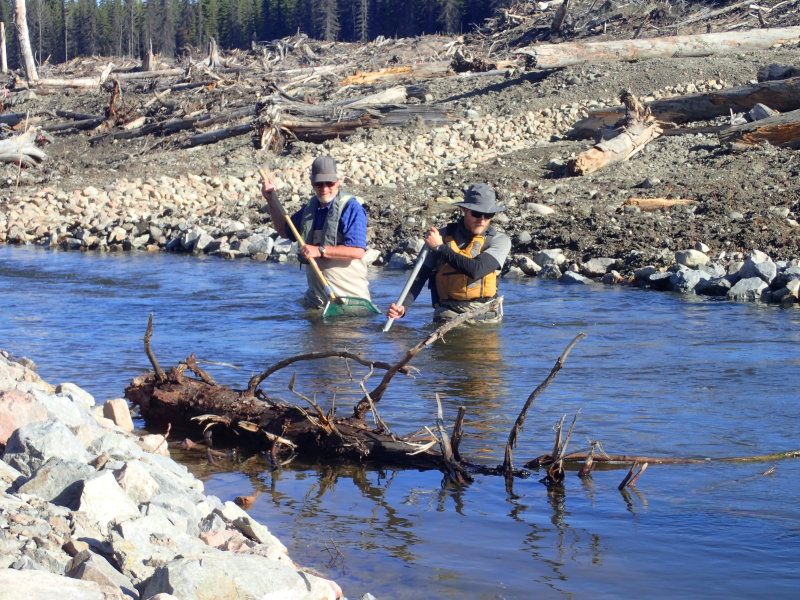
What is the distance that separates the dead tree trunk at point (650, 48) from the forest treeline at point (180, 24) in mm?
52556

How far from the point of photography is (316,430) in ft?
17.0

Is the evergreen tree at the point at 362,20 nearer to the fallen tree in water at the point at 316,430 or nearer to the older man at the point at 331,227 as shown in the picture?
the older man at the point at 331,227

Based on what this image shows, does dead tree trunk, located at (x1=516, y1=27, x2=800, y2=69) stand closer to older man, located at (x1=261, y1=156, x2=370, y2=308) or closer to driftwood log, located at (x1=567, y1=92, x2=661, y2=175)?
driftwood log, located at (x1=567, y1=92, x2=661, y2=175)

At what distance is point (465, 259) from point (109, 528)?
5141 mm

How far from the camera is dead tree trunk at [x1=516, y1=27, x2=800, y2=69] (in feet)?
72.6

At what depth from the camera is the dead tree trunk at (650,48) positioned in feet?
72.6

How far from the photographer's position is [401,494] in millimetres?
4695

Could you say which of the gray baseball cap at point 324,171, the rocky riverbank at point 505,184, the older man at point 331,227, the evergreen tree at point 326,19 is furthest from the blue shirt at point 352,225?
the evergreen tree at point 326,19

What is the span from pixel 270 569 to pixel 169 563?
1.10 feet

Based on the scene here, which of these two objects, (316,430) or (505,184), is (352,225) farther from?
(505,184)

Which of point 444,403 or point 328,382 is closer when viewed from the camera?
point 444,403

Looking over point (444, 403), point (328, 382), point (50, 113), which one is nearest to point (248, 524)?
point (444, 403)

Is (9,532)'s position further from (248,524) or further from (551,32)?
(551,32)

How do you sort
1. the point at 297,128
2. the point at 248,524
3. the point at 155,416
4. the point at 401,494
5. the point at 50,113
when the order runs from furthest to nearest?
the point at 50,113
the point at 297,128
the point at 155,416
the point at 401,494
the point at 248,524
